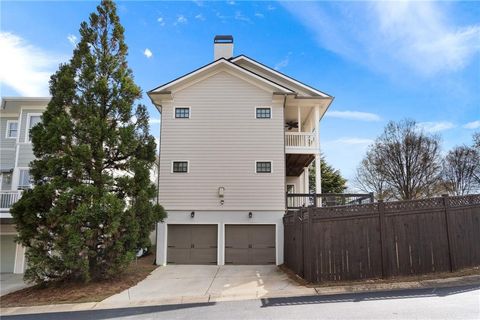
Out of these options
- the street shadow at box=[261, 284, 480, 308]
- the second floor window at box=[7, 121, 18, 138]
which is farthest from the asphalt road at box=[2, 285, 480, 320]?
the second floor window at box=[7, 121, 18, 138]

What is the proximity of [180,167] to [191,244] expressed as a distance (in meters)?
3.48

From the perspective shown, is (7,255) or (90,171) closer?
(90,171)

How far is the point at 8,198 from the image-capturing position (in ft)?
52.1

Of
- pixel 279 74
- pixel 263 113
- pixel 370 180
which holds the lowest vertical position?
pixel 370 180

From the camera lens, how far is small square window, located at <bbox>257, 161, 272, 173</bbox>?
51.1 ft

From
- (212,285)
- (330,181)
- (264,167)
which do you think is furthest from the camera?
(330,181)

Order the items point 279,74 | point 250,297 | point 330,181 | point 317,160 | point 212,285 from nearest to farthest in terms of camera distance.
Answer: point 250,297
point 212,285
point 317,160
point 279,74
point 330,181

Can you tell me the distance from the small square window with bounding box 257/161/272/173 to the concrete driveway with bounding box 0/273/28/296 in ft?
33.2

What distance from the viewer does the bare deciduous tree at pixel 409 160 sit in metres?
26.5

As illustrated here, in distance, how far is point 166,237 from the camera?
15.3 metres

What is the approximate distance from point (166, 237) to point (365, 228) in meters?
9.01

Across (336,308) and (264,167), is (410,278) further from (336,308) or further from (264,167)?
(264,167)

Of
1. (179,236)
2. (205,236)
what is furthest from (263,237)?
(179,236)

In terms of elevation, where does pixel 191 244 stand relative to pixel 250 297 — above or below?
above
